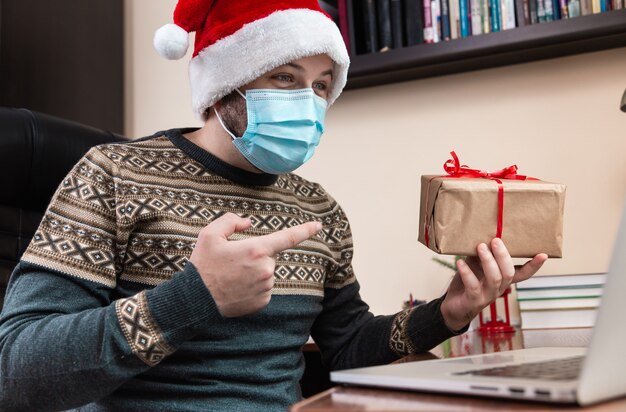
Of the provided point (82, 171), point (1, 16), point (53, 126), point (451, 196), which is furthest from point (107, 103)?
point (451, 196)

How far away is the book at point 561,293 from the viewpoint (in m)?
1.44

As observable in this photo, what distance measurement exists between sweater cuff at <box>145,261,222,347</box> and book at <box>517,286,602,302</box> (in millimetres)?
963

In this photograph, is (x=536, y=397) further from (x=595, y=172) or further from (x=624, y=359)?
(x=595, y=172)

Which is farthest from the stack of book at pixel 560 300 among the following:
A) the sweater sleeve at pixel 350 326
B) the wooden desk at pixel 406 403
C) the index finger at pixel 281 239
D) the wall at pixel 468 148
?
the wooden desk at pixel 406 403

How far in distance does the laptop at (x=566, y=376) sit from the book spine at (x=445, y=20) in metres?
1.26

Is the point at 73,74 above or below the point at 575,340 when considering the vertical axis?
above

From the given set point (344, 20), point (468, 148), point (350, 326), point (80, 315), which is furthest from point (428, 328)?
point (344, 20)

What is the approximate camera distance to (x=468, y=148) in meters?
1.75

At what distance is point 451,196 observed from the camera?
870 mm

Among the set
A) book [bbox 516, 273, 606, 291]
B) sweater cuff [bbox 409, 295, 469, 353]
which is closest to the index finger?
sweater cuff [bbox 409, 295, 469, 353]

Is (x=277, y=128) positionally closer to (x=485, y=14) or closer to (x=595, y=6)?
(x=485, y=14)

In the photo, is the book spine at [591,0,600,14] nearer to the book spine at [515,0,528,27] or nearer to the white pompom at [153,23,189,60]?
the book spine at [515,0,528,27]

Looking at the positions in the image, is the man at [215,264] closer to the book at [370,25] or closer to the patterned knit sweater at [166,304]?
the patterned knit sweater at [166,304]

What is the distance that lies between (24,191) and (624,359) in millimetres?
1065
